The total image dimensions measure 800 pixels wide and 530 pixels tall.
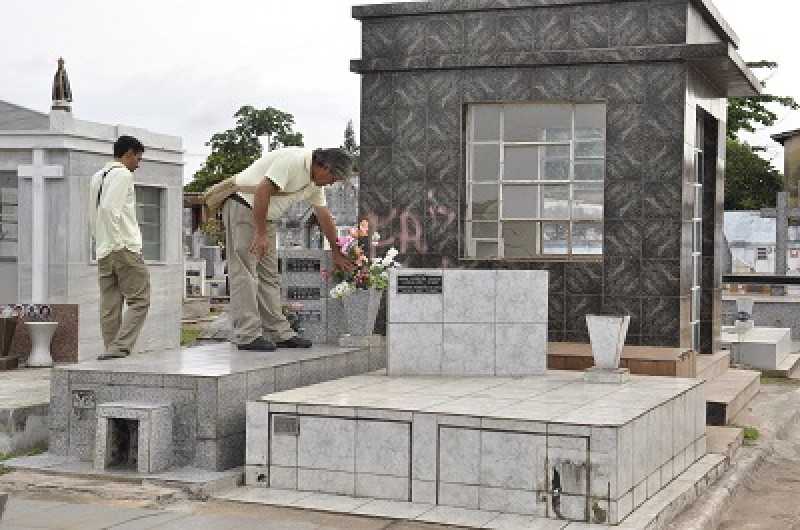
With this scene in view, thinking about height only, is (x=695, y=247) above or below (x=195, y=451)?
above

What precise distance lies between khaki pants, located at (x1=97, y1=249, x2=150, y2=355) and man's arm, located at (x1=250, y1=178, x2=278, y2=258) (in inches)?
40.3

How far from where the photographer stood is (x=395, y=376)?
886 cm

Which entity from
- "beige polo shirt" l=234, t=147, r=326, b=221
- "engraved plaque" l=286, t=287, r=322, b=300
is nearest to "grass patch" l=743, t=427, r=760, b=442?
"engraved plaque" l=286, t=287, r=322, b=300

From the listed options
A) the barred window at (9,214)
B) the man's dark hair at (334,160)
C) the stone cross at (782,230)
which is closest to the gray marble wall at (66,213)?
the barred window at (9,214)

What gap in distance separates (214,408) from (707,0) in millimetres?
7040

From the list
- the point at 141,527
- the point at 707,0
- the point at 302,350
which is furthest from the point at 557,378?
the point at 707,0

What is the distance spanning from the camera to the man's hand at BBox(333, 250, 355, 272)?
969cm

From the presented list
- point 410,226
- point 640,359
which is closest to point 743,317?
point 410,226

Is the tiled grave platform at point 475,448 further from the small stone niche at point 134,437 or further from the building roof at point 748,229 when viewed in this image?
the building roof at point 748,229

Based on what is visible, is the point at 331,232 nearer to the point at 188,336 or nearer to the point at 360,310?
the point at 360,310

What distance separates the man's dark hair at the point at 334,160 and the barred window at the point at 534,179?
10.5 feet

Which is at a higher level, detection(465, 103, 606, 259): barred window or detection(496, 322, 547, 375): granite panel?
detection(465, 103, 606, 259): barred window

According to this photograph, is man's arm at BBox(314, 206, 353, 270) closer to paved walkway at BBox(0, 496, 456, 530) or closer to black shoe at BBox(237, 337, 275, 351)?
black shoe at BBox(237, 337, 275, 351)

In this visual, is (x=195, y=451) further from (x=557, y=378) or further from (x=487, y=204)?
(x=487, y=204)
